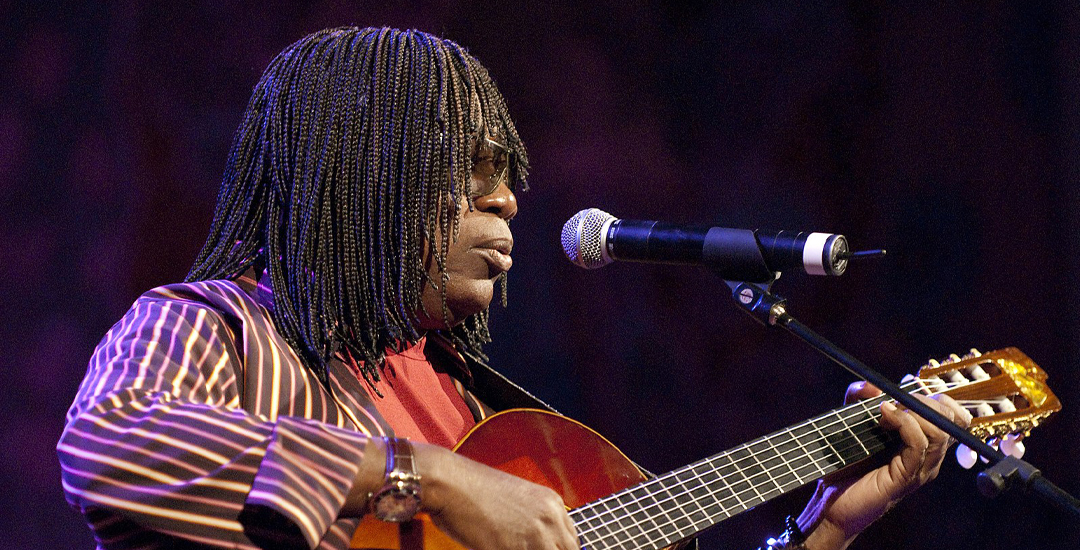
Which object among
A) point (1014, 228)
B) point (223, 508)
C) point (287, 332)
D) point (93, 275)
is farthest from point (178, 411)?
point (1014, 228)

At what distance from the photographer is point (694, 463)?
201 centimetres

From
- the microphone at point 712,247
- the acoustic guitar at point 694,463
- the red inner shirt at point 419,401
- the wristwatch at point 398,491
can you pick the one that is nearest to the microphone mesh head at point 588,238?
the microphone at point 712,247

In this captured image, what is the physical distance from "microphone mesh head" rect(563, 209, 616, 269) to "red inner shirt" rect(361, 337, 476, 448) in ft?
1.56

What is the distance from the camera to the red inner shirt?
1909 millimetres

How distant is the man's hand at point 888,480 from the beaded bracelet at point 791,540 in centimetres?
2

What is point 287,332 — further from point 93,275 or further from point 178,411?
point 93,275

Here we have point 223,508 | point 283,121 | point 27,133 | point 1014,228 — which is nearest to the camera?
point 223,508

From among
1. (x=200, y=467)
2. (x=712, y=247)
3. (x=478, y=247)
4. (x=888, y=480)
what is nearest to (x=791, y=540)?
(x=888, y=480)

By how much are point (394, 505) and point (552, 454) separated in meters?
0.71

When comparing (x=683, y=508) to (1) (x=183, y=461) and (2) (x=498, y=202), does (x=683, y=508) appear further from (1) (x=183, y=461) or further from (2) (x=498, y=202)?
(1) (x=183, y=461)

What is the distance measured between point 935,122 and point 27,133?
10.1 feet

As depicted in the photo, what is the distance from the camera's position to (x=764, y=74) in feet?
11.5

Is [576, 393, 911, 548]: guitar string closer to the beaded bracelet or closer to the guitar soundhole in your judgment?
the beaded bracelet

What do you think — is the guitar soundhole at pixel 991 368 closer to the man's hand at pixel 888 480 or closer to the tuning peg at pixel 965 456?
the man's hand at pixel 888 480
